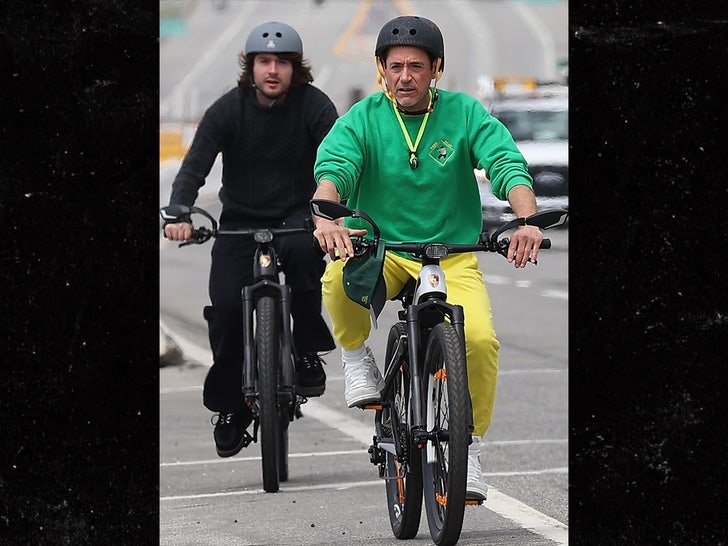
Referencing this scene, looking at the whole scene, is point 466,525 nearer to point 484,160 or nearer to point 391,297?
point 391,297

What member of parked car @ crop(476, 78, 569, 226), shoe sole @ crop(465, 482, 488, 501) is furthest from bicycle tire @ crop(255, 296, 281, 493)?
parked car @ crop(476, 78, 569, 226)

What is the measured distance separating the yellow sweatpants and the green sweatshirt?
17 cm

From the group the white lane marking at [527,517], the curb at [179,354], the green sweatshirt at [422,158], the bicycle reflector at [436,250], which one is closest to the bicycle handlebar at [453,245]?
the bicycle reflector at [436,250]

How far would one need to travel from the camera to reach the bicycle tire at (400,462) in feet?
21.5

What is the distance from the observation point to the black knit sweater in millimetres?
7641

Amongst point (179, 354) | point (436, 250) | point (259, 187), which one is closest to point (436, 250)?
point (436, 250)

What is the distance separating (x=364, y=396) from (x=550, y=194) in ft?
38.6

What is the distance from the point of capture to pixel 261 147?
7.73 meters

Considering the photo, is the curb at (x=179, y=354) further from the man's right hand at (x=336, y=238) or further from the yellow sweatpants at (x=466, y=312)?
the man's right hand at (x=336, y=238)

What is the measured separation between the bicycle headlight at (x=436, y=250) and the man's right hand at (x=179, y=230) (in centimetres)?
185

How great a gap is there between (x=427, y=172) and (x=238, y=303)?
7.39ft
